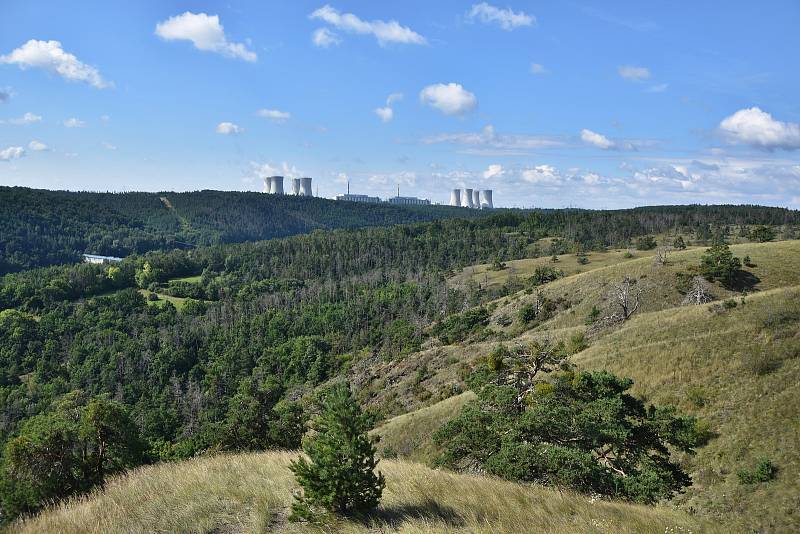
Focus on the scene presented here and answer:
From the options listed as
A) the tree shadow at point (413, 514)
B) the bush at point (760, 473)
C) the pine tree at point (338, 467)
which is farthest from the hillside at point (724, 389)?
the pine tree at point (338, 467)

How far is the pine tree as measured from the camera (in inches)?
359

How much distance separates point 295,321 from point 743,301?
136m

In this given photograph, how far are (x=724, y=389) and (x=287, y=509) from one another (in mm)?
30191

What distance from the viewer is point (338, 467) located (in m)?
9.13

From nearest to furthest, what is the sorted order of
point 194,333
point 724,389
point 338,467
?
point 338,467 → point 724,389 → point 194,333

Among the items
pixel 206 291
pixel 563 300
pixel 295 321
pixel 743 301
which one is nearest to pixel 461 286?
pixel 295 321

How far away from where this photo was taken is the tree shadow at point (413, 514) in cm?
966

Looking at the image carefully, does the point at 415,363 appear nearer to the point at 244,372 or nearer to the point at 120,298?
the point at 244,372

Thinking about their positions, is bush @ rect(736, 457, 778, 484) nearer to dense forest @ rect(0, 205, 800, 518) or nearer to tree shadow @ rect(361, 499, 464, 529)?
tree shadow @ rect(361, 499, 464, 529)

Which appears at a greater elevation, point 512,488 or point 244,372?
point 512,488

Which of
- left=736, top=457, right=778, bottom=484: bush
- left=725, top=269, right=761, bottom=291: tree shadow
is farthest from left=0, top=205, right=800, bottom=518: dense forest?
left=736, top=457, right=778, bottom=484: bush

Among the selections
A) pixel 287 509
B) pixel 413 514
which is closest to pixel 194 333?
pixel 287 509

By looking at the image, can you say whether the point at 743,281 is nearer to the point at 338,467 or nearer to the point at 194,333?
the point at 338,467

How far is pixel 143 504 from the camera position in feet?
35.2
